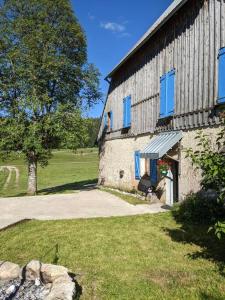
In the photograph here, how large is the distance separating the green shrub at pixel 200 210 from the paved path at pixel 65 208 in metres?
1.47

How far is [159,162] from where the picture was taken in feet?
44.8

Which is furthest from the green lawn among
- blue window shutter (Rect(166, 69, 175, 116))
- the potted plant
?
blue window shutter (Rect(166, 69, 175, 116))

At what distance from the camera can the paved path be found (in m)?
11.7

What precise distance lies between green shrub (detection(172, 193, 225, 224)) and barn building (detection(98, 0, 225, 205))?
84 centimetres

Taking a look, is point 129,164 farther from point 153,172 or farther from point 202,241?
point 202,241

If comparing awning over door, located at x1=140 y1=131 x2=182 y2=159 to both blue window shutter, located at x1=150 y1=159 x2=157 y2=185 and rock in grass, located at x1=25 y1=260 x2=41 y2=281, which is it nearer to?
blue window shutter, located at x1=150 y1=159 x2=157 y2=185

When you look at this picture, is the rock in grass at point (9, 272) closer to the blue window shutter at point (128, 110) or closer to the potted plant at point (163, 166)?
the potted plant at point (163, 166)

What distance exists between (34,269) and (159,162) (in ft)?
27.9

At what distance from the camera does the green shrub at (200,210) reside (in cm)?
977

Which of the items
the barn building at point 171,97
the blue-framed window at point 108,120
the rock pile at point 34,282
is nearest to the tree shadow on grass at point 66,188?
the blue-framed window at point 108,120

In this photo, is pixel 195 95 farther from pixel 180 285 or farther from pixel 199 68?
pixel 180 285

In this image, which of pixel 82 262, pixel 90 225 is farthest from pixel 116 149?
pixel 82 262

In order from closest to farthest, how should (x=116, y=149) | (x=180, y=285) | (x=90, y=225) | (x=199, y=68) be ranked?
(x=180, y=285) → (x=90, y=225) → (x=199, y=68) → (x=116, y=149)

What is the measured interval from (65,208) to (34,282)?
293 inches
